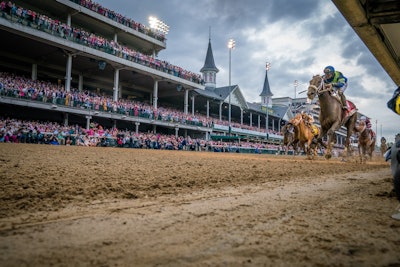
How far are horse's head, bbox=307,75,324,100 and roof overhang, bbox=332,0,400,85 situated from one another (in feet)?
13.5

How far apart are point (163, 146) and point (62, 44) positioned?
43.4 feet

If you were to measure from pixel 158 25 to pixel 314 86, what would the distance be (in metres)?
34.3

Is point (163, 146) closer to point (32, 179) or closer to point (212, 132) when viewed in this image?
point (212, 132)

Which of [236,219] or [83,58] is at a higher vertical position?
[83,58]

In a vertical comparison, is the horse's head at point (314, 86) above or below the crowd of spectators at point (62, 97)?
below

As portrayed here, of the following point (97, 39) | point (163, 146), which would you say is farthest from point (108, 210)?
point (97, 39)

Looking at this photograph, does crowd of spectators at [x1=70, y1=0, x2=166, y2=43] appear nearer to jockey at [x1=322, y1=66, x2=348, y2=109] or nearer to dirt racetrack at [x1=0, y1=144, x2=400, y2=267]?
jockey at [x1=322, y1=66, x2=348, y2=109]

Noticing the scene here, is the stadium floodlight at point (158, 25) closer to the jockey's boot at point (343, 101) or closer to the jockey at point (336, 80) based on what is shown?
the jockey at point (336, 80)

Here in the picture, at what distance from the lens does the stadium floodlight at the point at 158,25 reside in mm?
38147

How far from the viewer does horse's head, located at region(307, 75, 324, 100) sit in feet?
32.3

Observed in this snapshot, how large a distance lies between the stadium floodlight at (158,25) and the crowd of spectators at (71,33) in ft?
26.5

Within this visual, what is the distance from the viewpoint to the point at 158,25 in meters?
38.9

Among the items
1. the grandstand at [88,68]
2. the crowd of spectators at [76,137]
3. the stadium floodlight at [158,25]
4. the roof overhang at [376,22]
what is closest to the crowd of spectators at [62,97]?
the grandstand at [88,68]

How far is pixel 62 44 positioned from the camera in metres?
23.4
